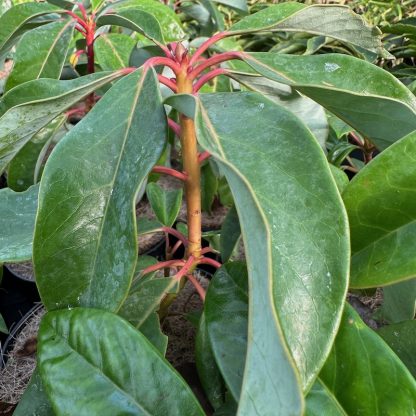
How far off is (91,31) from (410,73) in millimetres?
1064

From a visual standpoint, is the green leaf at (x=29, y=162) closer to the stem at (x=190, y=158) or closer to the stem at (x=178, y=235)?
the stem at (x=178, y=235)

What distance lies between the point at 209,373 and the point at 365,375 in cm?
27

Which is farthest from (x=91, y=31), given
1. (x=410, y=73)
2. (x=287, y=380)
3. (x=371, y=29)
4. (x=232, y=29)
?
(x=410, y=73)

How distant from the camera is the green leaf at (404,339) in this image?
0.55m

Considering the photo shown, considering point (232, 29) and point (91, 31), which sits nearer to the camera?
point (232, 29)

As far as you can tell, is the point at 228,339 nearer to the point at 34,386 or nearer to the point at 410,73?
the point at 34,386

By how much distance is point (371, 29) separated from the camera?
0.69m

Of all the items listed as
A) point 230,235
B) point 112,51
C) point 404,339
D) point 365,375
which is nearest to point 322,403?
point 365,375

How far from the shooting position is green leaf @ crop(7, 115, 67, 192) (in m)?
0.90

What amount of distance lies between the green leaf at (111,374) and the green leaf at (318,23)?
Answer: 0.43 meters

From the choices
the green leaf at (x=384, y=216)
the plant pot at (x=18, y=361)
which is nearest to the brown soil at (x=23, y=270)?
the plant pot at (x=18, y=361)

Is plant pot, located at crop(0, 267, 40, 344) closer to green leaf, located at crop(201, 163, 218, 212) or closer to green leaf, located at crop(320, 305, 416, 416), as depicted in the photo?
green leaf, located at crop(201, 163, 218, 212)

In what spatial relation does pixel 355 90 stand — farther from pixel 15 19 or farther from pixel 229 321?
pixel 15 19

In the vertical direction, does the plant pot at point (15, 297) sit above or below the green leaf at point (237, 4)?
below
